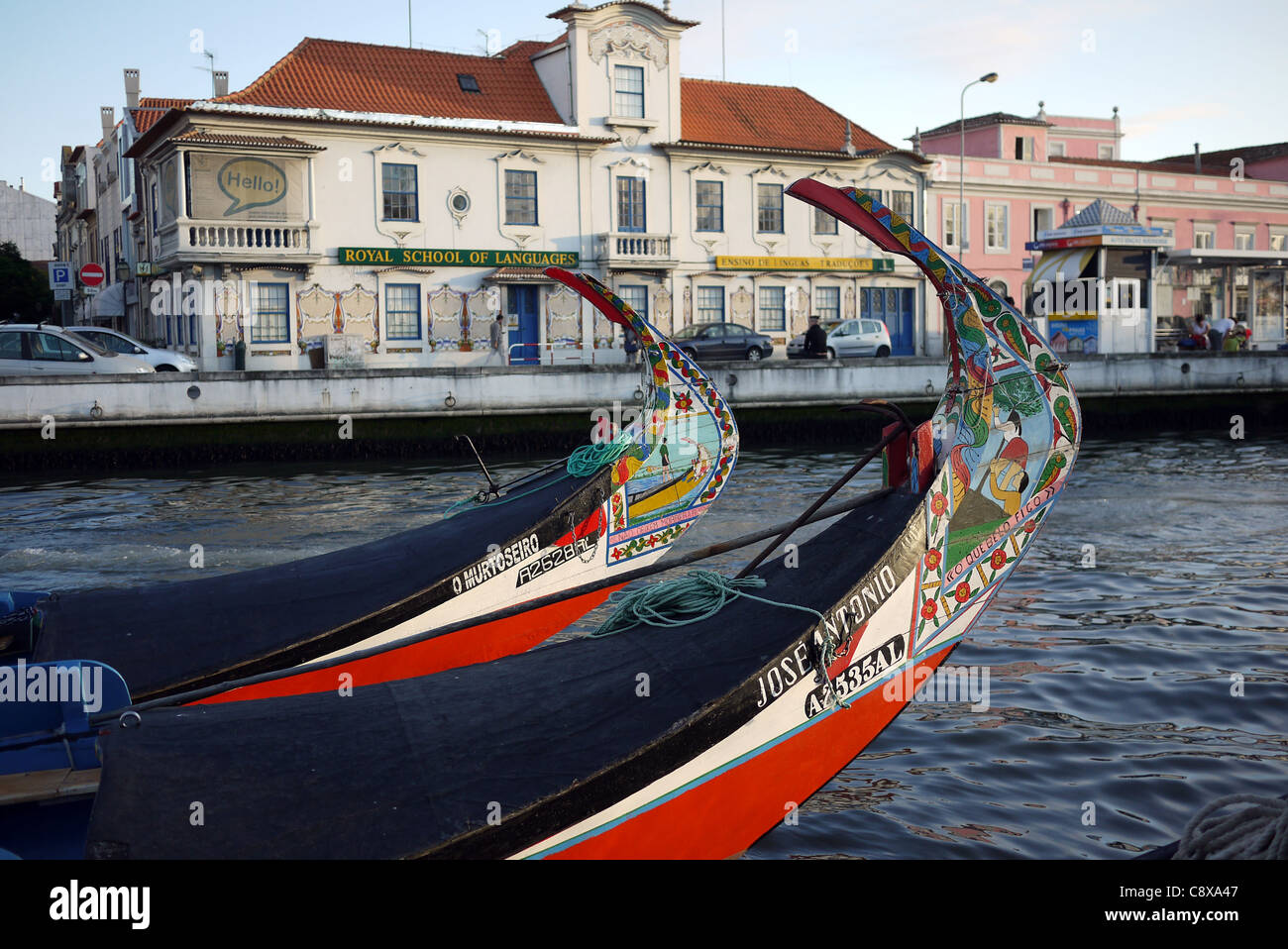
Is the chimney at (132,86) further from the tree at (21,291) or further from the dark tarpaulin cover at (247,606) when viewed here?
the dark tarpaulin cover at (247,606)

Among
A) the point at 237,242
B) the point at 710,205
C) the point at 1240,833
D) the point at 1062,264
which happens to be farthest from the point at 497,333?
the point at 1240,833

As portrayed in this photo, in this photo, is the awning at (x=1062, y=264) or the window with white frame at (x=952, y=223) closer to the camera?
the awning at (x=1062, y=264)

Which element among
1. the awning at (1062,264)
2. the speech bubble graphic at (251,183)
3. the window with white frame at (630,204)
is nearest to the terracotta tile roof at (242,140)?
the speech bubble graphic at (251,183)

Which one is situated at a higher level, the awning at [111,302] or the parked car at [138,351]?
the awning at [111,302]

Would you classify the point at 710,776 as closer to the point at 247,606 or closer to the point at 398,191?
the point at 247,606

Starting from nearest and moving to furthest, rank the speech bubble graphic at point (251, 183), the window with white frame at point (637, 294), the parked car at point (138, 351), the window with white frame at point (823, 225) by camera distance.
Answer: the parked car at point (138, 351)
the speech bubble graphic at point (251, 183)
the window with white frame at point (637, 294)
the window with white frame at point (823, 225)

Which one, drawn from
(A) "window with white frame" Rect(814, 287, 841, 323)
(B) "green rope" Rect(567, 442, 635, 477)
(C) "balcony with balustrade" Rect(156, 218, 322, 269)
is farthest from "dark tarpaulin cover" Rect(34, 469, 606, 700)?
(A) "window with white frame" Rect(814, 287, 841, 323)

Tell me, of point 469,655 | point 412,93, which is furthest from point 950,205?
point 469,655

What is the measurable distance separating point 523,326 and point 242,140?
29.7 ft

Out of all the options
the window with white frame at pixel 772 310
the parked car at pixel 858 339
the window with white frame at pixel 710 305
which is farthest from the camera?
the window with white frame at pixel 772 310

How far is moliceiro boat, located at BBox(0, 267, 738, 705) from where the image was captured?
6293 mm

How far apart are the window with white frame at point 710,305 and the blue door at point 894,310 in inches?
217

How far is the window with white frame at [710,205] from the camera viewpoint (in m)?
36.8
